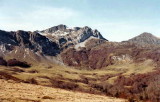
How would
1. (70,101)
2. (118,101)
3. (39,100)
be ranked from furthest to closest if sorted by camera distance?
(118,101) → (70,101) → (39,100)

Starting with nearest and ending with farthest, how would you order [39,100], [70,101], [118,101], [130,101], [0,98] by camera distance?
[0,98] → [39,100] → [70,101] → [130,101] → [118,101]

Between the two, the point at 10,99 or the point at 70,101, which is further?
the point at 70,101

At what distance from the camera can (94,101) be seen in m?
50.9

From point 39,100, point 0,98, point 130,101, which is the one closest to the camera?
point 0,98

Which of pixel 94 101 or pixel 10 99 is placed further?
pixel 94 101

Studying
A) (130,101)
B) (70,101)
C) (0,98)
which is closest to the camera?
(0,98)

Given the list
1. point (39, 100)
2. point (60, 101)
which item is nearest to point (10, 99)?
point (39, 100)

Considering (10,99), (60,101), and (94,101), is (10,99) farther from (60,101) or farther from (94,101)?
(94,101)

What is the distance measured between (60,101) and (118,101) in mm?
13878

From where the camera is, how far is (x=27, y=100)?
139 feet

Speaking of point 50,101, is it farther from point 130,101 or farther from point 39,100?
point 130,101

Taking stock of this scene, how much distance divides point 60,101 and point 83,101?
200 inches

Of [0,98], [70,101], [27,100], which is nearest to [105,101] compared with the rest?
[70,101]

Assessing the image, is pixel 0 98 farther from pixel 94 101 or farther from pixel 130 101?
pixel 130 101
